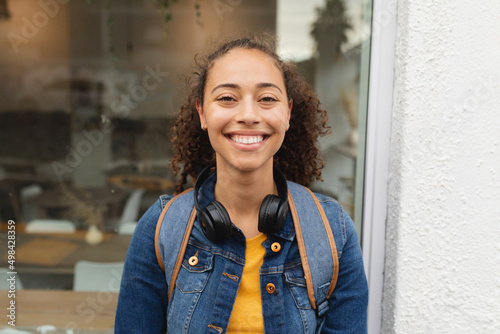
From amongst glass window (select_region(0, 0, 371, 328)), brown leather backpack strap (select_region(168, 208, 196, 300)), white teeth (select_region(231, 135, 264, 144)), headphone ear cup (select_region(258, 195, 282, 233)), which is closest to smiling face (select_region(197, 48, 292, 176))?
white teeth (select_region(231, 135, 264, 144))

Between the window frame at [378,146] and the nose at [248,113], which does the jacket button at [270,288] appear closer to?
the nose at [248,113]

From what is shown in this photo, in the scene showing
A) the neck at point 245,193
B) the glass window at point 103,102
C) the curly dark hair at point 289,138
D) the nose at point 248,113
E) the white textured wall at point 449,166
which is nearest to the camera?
the nose at point 248,113

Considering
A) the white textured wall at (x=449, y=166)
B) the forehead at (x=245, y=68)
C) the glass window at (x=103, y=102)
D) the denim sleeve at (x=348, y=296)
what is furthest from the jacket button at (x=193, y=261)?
the glass window at (x=103, y=102)

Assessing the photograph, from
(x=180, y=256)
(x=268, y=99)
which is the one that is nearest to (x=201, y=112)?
(x=268, y=99)

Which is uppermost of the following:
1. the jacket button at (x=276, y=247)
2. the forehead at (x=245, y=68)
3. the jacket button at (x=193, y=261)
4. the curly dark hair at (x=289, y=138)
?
the forehead at (x=245, y=68)

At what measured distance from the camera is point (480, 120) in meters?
1.54

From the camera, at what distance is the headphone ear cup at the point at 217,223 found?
130cm

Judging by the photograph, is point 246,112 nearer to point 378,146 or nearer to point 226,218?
point 226,218

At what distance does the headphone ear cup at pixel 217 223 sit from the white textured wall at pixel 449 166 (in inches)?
30.1

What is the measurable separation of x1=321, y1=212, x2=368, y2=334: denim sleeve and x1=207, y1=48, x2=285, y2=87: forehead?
60cm

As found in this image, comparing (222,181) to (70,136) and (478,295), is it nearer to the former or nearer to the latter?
(478,295)

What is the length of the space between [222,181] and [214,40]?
61 centimetres

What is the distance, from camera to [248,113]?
127 centimetres

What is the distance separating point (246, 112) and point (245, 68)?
160mm
